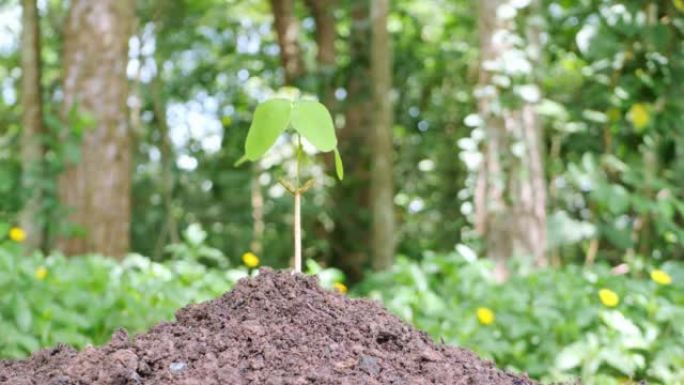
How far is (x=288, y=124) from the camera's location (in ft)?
6.83

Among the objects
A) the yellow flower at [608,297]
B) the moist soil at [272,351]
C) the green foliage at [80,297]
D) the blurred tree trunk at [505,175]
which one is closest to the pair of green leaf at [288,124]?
the moist soil at [272,351]

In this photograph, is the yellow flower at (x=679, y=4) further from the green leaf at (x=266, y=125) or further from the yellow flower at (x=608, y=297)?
the green leaf at (x=266, y=125)

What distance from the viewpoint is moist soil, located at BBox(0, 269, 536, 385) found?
A: 175 cm

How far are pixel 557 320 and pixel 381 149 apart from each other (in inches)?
139

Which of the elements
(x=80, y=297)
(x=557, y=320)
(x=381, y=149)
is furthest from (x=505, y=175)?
(x=80, y=297)

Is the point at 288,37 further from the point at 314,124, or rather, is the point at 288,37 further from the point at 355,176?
the point at 314,124

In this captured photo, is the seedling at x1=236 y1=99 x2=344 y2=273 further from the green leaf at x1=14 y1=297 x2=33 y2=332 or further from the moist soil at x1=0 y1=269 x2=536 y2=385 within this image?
the green leaf at x1=14 y1=297 x2=33 y2=332

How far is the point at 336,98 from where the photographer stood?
7777 mm

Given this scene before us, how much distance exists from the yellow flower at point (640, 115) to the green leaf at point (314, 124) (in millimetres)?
3875

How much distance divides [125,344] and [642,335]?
2358 millimetres

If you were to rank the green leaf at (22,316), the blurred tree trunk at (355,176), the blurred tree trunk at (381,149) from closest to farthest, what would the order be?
1. the green leaf at (22,316)
2. the blurred tree trunk at (381,149)
3. the blurred tree trunk at (355,176)

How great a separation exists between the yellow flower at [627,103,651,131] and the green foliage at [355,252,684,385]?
1262 millimetres

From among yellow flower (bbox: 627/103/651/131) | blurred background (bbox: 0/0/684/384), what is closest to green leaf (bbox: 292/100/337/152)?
blurred background (bbox: 0/0/684/384)

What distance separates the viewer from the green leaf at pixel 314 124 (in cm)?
204
